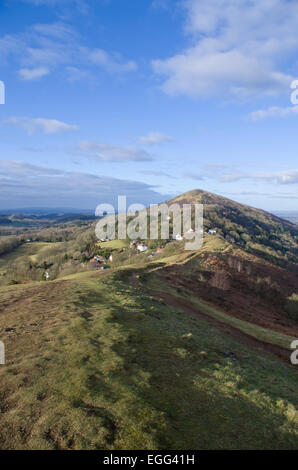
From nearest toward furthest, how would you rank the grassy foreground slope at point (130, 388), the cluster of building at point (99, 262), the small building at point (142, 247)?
the grassy foreground slope at point (130, 388), the cluster of building at point (99, 262), the small building at point (142, 247)

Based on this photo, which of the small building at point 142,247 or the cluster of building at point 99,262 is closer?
the cluster of building at point 99,262

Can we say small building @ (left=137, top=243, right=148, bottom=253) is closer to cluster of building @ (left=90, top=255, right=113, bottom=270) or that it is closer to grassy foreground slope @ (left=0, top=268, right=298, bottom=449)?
cluster of building @ (left=90, top=255, right=113, bottom=270)

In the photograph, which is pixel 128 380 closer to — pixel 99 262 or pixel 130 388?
pixel 130 388

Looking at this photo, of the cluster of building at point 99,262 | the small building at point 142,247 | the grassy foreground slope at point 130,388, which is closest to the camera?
the grassy foreground slope at point 130,388

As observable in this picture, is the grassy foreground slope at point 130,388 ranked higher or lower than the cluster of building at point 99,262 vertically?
higher

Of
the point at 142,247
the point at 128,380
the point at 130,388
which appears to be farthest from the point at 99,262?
the point at 130,388

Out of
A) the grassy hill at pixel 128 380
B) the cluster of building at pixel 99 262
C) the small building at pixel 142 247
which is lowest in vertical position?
the cluster of building at pixel 99 262

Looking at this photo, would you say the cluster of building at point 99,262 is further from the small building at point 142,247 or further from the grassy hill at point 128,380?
the grassy hill at point 128,380

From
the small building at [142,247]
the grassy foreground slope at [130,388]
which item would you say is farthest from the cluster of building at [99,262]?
the grassy foreground slope at [130,388]
